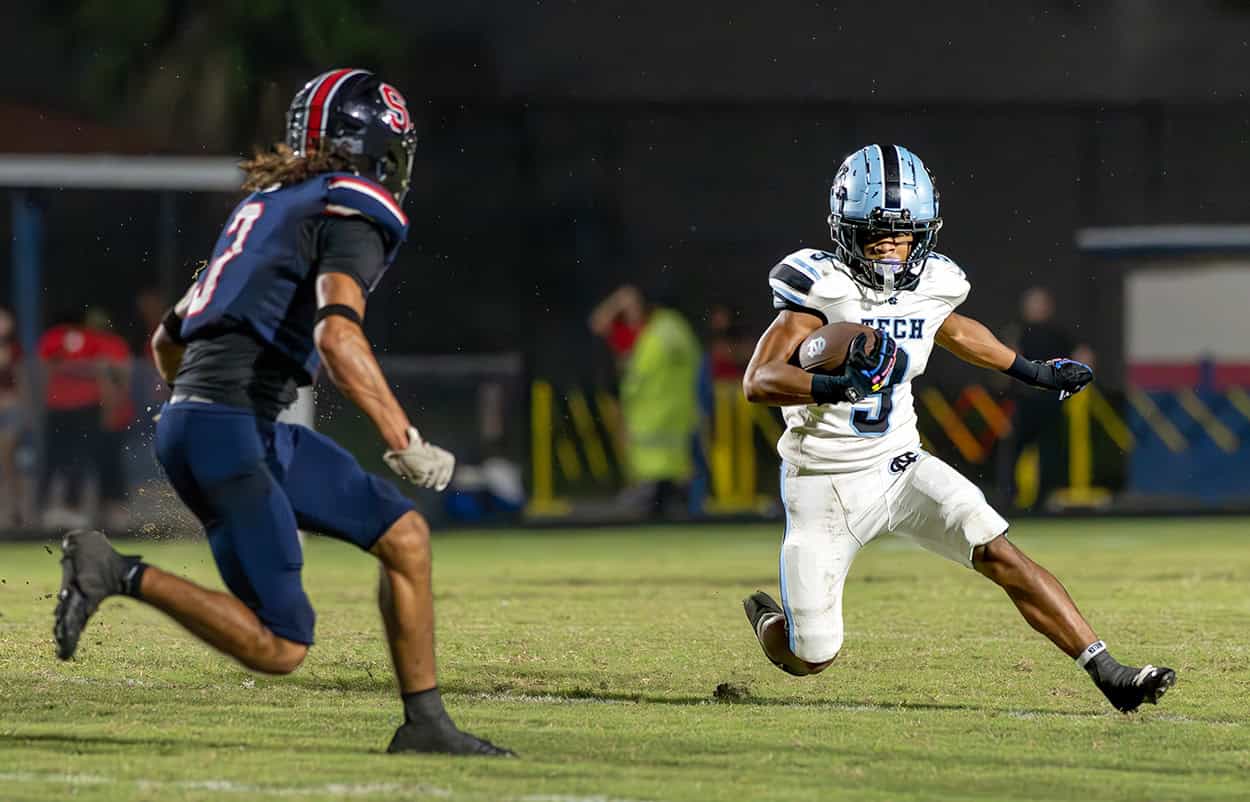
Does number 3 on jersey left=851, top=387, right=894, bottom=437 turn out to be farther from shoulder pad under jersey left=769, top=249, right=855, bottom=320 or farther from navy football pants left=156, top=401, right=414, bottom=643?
navy football pants left=156, top=401, right=414, bottom=643

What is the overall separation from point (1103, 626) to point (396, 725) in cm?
371

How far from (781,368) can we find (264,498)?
172 cm

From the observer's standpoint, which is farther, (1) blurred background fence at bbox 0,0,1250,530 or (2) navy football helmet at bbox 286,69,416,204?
(1) blurred background fence at bbox 0,0,1250,530

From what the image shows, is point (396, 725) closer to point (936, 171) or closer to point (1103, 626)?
point (1103, 626)

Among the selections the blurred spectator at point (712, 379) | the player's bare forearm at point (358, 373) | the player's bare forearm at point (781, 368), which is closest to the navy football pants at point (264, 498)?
the player's bare forearm at point (358, 373)

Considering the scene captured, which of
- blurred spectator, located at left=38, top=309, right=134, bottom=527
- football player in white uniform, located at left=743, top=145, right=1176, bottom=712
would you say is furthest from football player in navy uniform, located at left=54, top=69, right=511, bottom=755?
blurred spectator, located at left=38, top=309, right=134, bottom=527

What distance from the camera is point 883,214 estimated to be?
22.7ft

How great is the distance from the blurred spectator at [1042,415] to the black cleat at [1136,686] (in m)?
9.45

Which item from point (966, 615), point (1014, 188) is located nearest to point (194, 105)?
point (1014, 188)

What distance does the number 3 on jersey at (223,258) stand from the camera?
5730mm

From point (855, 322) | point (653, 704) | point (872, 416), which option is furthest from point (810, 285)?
point (653, 704)

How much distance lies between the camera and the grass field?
5.52m

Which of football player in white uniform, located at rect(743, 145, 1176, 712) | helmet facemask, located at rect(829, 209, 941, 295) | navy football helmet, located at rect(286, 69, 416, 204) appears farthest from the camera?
helmet facemask, located at rect(829, 209, 941, 295)

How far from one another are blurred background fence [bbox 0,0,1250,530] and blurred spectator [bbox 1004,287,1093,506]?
3 cm
